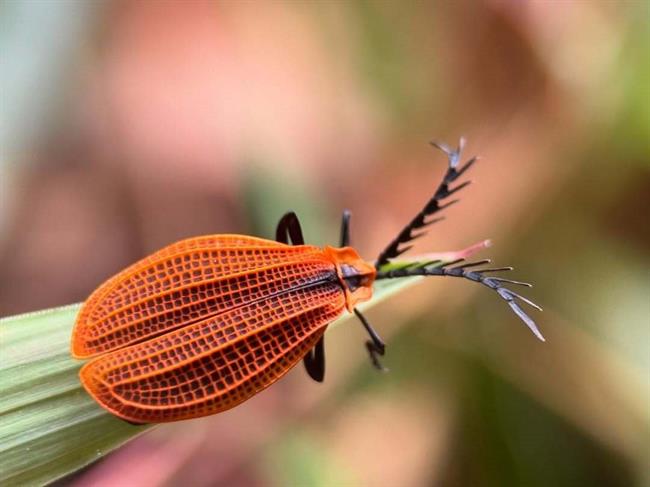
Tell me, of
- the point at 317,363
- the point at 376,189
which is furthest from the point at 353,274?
the point at 376,189

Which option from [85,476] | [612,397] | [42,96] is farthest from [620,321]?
[42,96]

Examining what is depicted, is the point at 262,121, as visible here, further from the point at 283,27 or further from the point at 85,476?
the point at 85,476

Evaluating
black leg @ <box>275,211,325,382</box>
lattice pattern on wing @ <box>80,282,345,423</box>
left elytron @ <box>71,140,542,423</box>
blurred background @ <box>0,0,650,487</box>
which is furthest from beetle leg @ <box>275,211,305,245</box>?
blurred background @ <box>0,0,650,487</box>

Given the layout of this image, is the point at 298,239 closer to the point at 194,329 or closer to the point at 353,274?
the point at 353,274

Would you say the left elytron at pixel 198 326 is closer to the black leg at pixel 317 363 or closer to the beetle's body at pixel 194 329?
the beetle's body at pixel 194 329

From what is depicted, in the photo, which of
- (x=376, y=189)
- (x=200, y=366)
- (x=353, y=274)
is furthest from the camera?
(x=376, y=189)

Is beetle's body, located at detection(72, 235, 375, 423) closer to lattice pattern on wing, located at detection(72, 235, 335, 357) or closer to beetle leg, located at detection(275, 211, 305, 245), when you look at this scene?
lattice pattern on wing, located at detection(72, 235, 335, 357)

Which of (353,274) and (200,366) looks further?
(353,274)
